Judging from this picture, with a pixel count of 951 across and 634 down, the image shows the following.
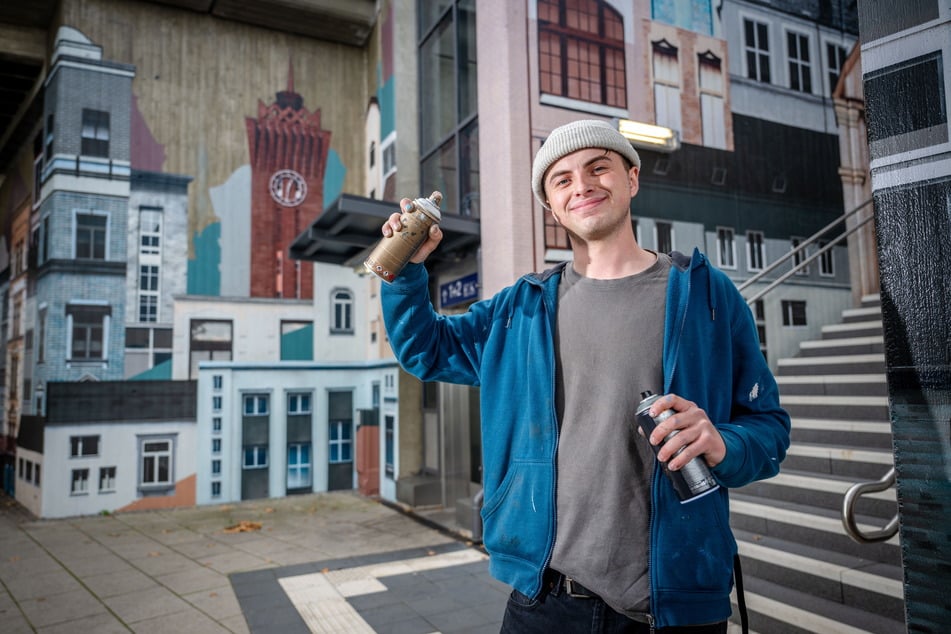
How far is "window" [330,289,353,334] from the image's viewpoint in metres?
12.0

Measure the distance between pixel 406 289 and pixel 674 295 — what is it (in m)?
0.76

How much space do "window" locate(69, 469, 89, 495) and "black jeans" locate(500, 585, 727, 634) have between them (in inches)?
411

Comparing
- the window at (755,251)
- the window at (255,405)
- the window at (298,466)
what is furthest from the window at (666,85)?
the window at (298,466)

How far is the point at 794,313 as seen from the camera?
26.3 feet

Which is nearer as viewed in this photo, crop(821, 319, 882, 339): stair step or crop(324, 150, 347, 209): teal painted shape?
crop(821, 319, 882, 339): stair step

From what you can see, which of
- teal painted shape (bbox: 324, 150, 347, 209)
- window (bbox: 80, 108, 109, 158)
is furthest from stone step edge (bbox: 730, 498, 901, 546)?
window (bbox: 80, 108, 109, 158)

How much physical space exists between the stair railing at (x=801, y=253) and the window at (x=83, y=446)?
9578 millimetres

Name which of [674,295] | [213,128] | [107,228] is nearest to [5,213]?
[107,228]

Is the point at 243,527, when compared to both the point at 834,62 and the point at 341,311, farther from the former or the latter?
the point at 834,62

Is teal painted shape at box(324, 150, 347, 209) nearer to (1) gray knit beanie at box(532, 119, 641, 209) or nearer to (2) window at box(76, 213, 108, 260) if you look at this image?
(2) window at box(76, 213, 108, 260)

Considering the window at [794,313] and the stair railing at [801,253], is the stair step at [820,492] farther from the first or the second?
the window at [794,313]

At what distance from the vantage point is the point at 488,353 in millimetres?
1975

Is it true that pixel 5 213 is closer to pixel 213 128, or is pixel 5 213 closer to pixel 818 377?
pixel 213 128

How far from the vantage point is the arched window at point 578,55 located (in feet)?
25.4
